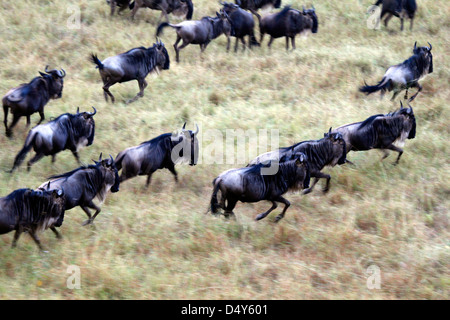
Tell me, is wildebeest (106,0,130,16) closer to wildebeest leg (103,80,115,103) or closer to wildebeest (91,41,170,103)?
wildebeest (91,41,170,103)

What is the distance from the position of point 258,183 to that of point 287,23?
282 inches

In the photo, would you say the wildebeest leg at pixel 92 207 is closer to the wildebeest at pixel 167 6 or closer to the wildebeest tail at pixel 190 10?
the wildebeest at pixel 167 6

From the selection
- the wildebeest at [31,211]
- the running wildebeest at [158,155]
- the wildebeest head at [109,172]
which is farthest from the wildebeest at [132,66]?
the wildebeest at [31,211]

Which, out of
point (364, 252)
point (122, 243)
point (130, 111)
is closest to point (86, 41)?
point (130, 111)

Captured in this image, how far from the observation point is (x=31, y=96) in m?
8.40

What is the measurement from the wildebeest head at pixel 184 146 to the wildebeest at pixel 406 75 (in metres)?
3.72

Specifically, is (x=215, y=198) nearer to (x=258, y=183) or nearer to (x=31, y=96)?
(x=258, y=183)

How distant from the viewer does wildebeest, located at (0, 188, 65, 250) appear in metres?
5.58

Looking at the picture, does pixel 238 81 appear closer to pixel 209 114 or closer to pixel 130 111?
pixel 209 114

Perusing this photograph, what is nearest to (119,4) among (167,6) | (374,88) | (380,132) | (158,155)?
(167,6)

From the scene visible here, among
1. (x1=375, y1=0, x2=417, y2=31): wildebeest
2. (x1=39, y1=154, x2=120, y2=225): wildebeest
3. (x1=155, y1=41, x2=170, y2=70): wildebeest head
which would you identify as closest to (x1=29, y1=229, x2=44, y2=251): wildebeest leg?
(x1=39, y1=154, x2=120, y2=225): wildebeest

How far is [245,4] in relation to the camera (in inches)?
569

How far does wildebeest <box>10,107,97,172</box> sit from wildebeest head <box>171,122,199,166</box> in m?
1.27

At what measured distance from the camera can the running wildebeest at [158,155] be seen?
7.17m
